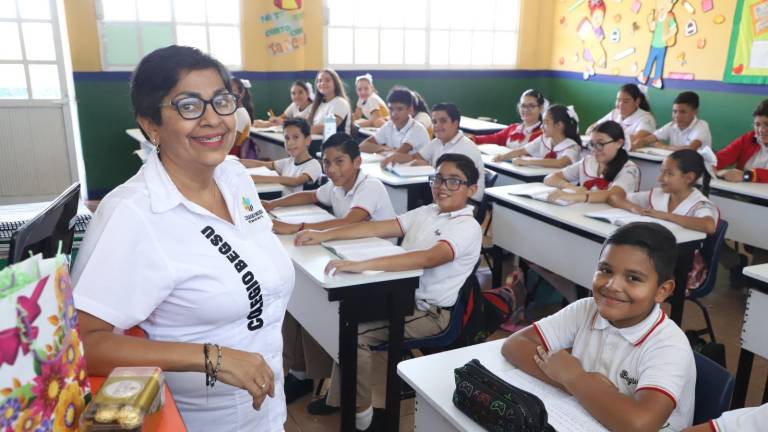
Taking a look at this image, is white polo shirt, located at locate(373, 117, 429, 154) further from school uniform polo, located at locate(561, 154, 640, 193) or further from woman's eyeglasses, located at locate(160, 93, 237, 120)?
woman's eyeglasses, located at locate(160, 93, 237, 120)

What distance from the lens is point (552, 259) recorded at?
2.93m

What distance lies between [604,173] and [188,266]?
2792 mm

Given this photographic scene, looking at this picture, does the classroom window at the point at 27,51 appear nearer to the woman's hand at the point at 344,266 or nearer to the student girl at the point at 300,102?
the student girl at the point at 300,102

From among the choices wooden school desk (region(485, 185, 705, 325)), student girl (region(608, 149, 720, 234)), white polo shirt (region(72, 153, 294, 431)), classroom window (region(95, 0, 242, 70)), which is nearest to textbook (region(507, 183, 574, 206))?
wooden school desk (region(485, 185, 705, 325))

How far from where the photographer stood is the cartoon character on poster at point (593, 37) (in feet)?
23.4

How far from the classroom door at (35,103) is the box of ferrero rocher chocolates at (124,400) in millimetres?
4892

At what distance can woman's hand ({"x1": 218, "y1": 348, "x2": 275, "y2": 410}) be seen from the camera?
96 centimetres

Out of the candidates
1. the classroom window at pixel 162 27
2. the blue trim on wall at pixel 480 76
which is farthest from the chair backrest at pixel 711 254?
the classroom window at pixel 162 27

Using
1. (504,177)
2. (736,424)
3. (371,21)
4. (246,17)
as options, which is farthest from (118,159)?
(736,424)

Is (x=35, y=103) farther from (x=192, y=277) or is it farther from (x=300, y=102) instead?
(x=192, y=277)

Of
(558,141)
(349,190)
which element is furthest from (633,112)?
(349,190)

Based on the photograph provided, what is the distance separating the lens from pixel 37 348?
26.5 inches

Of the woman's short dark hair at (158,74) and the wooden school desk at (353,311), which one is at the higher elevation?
the woman's short dark hair at (158,74)

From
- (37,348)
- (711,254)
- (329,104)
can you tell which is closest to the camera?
(37,348)
